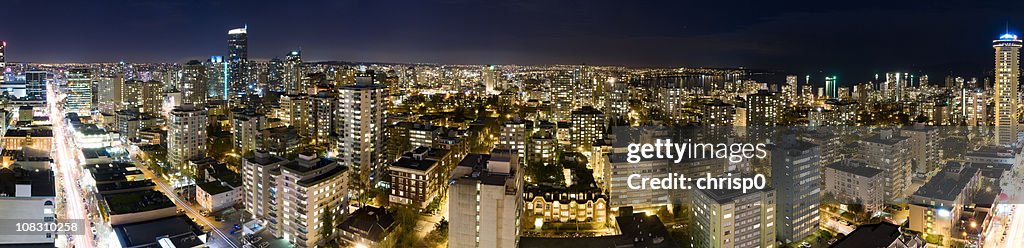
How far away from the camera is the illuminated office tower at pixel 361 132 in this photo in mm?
8203

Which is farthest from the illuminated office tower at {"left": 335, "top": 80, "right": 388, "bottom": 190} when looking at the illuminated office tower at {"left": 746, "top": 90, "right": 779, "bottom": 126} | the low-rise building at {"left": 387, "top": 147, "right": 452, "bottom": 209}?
the illuminated office tower at {"left": 746, "top": 90, "right": 779, "bottom": 126}

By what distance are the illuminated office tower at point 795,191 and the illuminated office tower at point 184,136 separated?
8146 millimetres

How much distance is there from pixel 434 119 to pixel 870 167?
25.8ft

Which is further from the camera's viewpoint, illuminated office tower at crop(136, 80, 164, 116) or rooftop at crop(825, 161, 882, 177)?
illuminated office tower at crop(136, 80, 164, 116)

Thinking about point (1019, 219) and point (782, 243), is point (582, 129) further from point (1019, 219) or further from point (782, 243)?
point (1019, 219)

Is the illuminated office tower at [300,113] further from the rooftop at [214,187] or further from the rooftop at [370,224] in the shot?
the rooftop at [370,224]

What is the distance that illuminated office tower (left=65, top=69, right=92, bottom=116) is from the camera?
16.6 metres

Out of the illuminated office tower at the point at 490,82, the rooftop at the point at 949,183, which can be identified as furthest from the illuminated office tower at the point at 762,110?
the illuminated office tower at the point at 490,82

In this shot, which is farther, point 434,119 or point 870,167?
point 434,119

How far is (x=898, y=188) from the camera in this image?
8062mm

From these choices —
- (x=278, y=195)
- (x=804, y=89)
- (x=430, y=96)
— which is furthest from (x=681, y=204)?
(x=804, y=89)

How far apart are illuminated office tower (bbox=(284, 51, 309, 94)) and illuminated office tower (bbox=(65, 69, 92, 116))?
5.36 metres

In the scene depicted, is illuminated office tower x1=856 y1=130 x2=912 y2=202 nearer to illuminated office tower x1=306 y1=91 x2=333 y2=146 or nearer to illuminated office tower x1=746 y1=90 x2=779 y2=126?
illuminated office tower x1=746 y1=90 x2=779 y2=126

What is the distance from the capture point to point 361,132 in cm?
818
